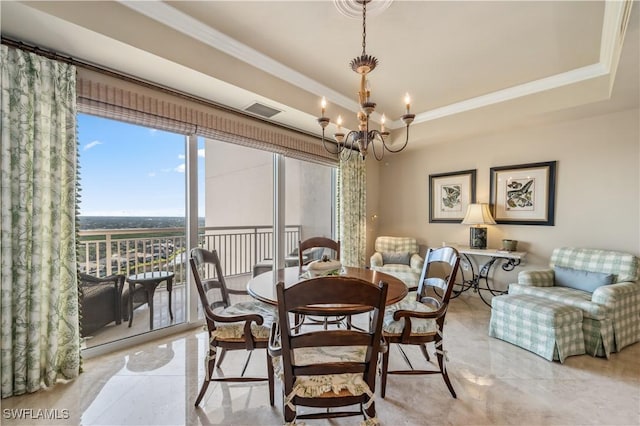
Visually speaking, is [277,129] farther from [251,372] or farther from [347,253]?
[251,372]

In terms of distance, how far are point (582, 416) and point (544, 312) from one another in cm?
88

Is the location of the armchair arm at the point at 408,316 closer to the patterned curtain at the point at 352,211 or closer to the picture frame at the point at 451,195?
the patterned curtain at the point at 352,211

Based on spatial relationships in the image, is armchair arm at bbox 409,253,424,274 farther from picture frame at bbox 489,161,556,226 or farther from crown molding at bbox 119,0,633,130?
crown molding at bbox 119,0,633,130

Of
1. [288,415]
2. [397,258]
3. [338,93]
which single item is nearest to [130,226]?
[288,415]

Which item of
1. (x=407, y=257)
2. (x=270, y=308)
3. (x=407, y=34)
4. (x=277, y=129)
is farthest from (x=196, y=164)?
(x=407, y=257)

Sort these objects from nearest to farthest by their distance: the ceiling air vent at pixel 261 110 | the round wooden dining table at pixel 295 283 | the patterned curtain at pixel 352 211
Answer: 1. the round wooden dining table at pixel 295 283
2. the ceiling air vent at pixel 261 110
3. the patterned curtain at pixel 352 211

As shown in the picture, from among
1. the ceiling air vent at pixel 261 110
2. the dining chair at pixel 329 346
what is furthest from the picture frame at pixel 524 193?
the dining chair at pixel 329 346

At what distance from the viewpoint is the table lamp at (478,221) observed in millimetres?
3682

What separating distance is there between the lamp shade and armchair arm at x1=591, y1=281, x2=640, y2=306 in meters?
1.30

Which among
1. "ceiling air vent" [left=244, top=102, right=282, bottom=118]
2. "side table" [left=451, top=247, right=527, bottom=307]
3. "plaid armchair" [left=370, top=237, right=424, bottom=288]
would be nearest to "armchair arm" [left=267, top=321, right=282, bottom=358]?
"ceiling air vent" [left=244, top=102, right=282, bottom=118]

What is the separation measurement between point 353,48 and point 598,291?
3.14 metres

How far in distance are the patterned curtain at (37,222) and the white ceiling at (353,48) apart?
32 cm

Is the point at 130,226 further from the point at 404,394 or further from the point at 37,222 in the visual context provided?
the point at 404,394

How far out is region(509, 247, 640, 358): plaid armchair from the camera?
94.6 inches
